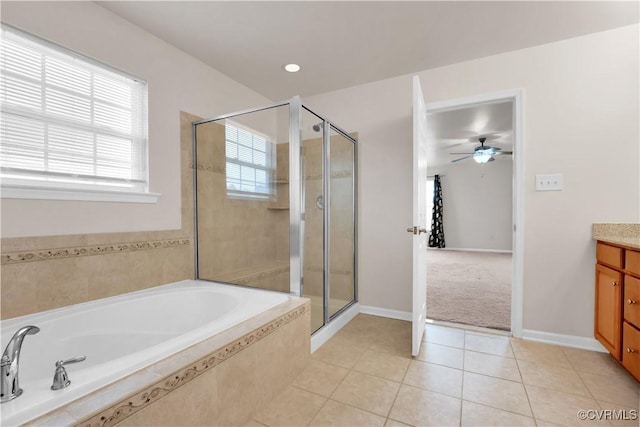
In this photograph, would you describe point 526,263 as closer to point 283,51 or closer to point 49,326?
point 283,51

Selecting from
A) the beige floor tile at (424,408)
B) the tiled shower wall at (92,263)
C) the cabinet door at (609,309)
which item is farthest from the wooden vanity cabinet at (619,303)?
the tiled shower wall at (92,263)

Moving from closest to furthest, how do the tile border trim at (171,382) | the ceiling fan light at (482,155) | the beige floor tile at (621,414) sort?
the tile border trim at (171,382) → the beige floor tile at (621,414) → the ceiling fan light at (482,155)

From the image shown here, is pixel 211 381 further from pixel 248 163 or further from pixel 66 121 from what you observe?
pixel 248 163

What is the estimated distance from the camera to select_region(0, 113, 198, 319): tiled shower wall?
1465 millimetres

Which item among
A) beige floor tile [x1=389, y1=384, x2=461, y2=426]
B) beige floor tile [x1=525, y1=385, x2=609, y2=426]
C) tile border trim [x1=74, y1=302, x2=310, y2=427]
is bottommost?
beige floor tile [x1=389, y1=384, x2=461, y2=426]

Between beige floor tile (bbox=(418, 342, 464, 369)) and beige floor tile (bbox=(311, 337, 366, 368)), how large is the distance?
0.43 meters

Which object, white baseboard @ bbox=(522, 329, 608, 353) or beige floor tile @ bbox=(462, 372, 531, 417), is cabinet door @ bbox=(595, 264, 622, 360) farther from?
beige floor tile @ bbox=(462, 372, 531, 417)

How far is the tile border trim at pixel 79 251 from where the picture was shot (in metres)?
1.46

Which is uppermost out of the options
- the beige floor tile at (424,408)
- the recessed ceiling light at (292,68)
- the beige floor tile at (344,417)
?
the recessed ceiling light at (292,68)

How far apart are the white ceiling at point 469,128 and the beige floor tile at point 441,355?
224cm

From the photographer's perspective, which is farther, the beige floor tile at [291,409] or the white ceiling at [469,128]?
the white ceiling at [469,128]

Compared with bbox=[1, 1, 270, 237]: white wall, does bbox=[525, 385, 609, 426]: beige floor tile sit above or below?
below

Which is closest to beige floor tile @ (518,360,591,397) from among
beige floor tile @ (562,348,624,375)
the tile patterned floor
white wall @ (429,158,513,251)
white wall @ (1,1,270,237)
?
the tile patterned floor

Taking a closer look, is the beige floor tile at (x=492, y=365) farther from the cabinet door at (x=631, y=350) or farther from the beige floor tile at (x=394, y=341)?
the cabinet door at (x=631, y=350)
